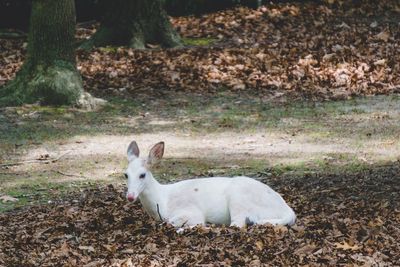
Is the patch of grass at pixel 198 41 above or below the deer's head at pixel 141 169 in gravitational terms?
below

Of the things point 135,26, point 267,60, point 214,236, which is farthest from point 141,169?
point 135,26

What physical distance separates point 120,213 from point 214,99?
6.44 meters

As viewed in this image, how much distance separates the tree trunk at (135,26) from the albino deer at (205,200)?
10.5m

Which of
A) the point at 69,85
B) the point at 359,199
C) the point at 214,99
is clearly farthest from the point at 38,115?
the point at 359,199

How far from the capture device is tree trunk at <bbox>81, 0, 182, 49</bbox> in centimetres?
1789

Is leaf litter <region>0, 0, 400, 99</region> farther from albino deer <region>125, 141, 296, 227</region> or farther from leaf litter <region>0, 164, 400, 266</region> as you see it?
albino deer <region>125, 141, 296, 227</region>

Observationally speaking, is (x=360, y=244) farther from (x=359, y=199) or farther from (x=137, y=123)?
(x=137, y=123)

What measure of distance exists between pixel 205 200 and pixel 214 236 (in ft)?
1.59

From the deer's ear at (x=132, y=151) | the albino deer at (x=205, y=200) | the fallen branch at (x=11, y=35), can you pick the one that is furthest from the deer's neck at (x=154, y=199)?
the fallen branch at (x=11, y=35)

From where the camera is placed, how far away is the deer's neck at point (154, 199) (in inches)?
292

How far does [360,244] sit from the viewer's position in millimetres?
6656

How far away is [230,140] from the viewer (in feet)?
38.4

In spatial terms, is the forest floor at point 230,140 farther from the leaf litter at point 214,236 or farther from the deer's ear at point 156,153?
the deer's ear at point 156,153

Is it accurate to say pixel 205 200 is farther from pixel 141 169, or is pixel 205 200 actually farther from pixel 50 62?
pixel 50 62
